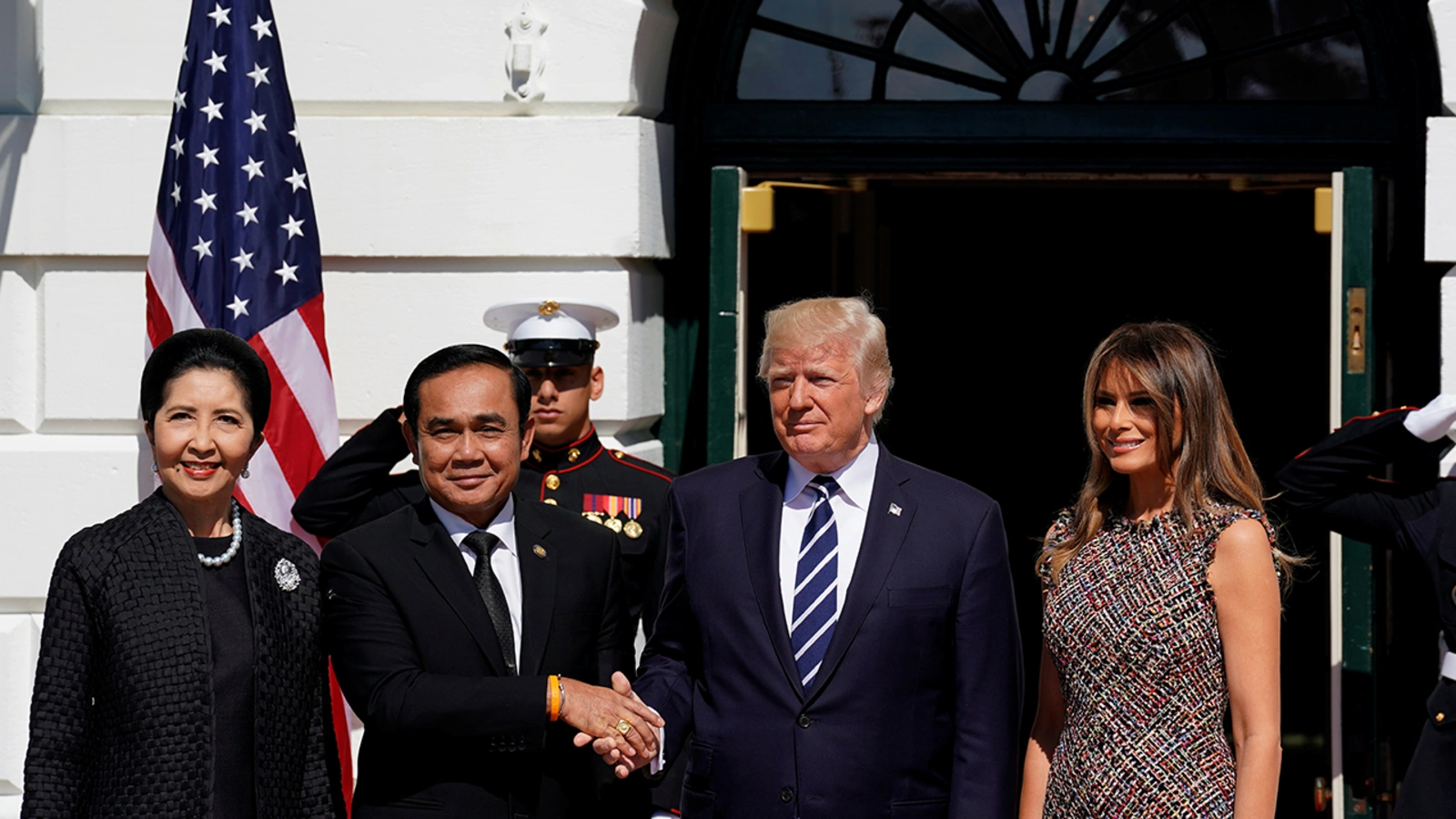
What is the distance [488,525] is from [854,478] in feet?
2.38

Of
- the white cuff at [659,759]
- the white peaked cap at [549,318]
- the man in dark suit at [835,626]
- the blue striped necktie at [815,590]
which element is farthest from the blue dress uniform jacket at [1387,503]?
the white peaked cap at [549,318]

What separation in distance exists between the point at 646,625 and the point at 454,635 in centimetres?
103

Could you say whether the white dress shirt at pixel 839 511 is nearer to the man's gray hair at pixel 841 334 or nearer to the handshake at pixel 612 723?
the man's gray hair at pixel 841 334

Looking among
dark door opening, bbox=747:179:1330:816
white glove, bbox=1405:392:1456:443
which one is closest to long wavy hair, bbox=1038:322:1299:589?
white glove, bbox=1405:392:1456:443

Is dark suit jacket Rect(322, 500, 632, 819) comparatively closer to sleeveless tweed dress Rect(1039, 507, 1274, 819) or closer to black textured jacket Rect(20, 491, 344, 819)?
black textured jacket Rect(20, 491, 344, 819)

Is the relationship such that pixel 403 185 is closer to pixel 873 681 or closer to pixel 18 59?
pixel 18 59

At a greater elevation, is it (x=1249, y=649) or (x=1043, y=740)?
(x=1249, y=649)

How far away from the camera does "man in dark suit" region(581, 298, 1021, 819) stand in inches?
119

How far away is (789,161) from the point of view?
16.7ft

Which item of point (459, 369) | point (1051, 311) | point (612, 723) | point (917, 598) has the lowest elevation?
point (612, 723)

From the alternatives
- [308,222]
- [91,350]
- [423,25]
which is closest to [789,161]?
[423,25]

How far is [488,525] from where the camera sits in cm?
312

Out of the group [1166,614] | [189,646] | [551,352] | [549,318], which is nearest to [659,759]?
[189,646]

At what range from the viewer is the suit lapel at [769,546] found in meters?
3.05
